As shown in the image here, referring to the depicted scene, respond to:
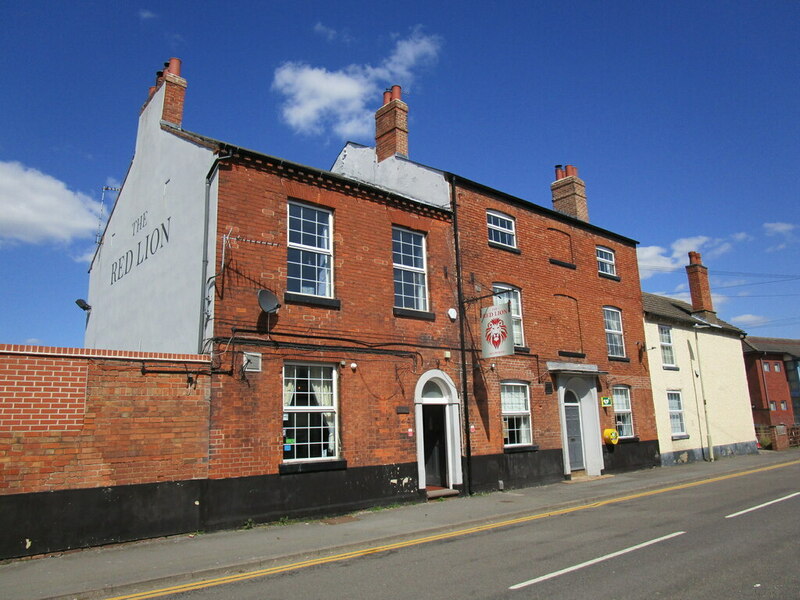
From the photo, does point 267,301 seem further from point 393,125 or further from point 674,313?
point 674,313

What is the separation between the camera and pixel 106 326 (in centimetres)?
1719

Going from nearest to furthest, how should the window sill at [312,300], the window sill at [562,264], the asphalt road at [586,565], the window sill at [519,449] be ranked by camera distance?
the asphalt road at [586,565] < the window sill at [312,300] < the window sill at [519,449] < the window sill at [562,264]

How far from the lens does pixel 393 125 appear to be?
19.0 m

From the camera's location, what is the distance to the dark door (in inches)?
593

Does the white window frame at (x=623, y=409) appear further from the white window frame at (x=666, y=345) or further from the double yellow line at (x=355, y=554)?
the double yellow line at (x=355, y=554)

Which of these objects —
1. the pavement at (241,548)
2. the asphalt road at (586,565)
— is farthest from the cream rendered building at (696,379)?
the asphalt road at (586,565)

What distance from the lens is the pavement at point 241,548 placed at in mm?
7363

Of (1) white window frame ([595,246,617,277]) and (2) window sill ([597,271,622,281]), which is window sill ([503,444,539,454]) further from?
(1) white window frame ([595,246,617,277])

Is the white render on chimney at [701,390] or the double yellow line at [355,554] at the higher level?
the white render on chimney at [701,390]

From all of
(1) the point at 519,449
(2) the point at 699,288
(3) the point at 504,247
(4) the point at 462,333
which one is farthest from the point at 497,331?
(2) the point at 699,288

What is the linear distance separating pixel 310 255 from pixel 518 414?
26.1ft

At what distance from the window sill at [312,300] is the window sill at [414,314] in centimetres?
176

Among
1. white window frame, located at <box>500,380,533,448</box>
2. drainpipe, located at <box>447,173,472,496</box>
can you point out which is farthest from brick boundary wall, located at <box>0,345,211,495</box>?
white window frame, located at <box>500,380,533,448</box>

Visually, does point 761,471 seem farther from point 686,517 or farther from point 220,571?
point 220,571
